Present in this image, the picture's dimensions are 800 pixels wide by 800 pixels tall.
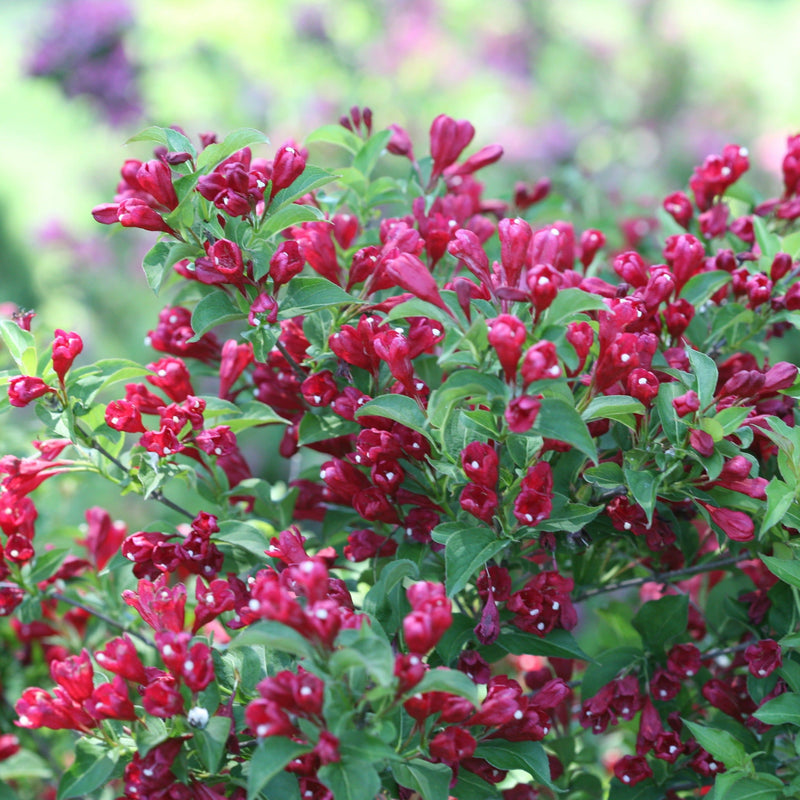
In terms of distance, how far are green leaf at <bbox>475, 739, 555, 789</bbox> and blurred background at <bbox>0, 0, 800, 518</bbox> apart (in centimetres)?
212

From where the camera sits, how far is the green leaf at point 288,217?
0.85m

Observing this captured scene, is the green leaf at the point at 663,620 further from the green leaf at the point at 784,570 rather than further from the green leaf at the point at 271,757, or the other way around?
the green leaf at the point at 271,757

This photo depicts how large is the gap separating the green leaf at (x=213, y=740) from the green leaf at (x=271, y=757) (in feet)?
0.34

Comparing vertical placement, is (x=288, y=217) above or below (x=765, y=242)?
below

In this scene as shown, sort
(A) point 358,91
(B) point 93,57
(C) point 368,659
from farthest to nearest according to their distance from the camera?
(A) point 358,91, (B) point 93,57, (C) point 368,659

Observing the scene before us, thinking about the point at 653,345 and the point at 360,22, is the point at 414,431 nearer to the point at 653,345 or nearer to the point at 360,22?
the point at 653,345

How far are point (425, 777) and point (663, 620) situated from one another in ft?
1.29

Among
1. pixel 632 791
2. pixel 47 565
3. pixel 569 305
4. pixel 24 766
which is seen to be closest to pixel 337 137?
pixel 569 305

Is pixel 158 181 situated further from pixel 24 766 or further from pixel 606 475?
pixel 24 766

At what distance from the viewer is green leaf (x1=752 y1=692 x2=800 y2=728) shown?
828 millimetres

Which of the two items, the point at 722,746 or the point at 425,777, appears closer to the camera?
the point at 425,777

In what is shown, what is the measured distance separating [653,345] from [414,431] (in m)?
0.25

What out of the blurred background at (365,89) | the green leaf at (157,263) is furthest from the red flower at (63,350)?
the blurred background at (365,89)

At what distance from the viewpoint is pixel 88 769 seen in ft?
2.78
